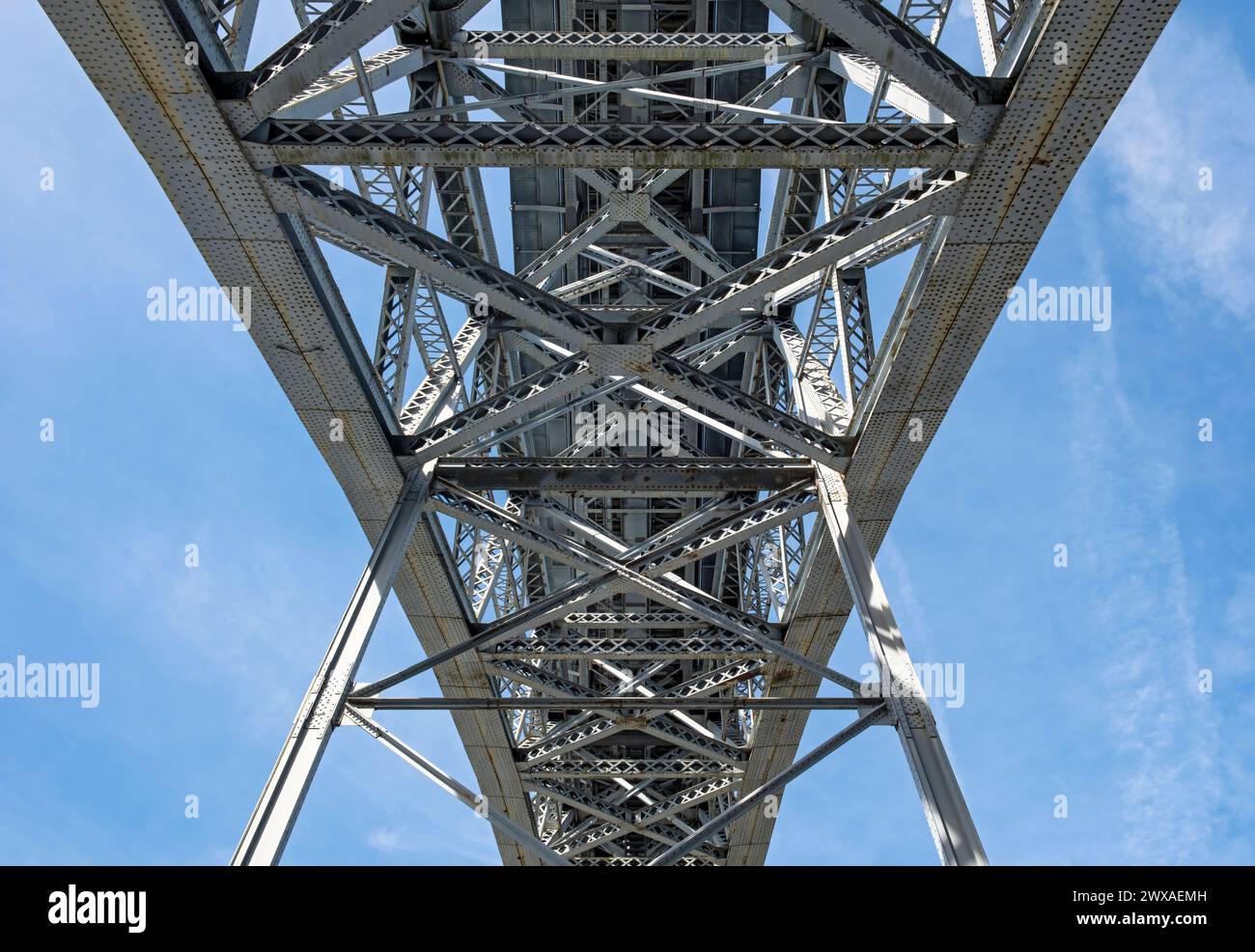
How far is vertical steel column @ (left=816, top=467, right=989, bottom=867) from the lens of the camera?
8094mm

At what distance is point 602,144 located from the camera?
315 inches

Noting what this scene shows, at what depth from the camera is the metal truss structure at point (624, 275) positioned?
25.6ft

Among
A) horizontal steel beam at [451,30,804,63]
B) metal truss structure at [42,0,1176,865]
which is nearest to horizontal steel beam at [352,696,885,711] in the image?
metal truss structure at [42,0,1176,865]

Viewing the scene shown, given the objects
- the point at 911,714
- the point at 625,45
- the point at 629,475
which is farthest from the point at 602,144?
the point at 911,714

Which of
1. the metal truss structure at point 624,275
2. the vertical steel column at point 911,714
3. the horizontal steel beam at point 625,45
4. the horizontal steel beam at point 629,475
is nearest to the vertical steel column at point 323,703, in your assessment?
the metal truss structure at point 624,275

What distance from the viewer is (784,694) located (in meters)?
17.0

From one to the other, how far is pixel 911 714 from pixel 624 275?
342 inches

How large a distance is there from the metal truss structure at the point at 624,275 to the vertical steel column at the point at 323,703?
30 mm

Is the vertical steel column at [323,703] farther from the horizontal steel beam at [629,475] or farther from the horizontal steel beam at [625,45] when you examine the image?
the horizontal steel beam at [625,45]

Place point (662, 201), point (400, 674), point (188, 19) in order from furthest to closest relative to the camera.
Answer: point (662, 201)
point (400, 674)
point (188, 19)

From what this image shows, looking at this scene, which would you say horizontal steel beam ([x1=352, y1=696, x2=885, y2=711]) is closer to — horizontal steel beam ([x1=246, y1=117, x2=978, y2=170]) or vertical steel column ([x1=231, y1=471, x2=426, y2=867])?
vertical steel column ([x1=231, y1=471, x2=426, y2=867])
